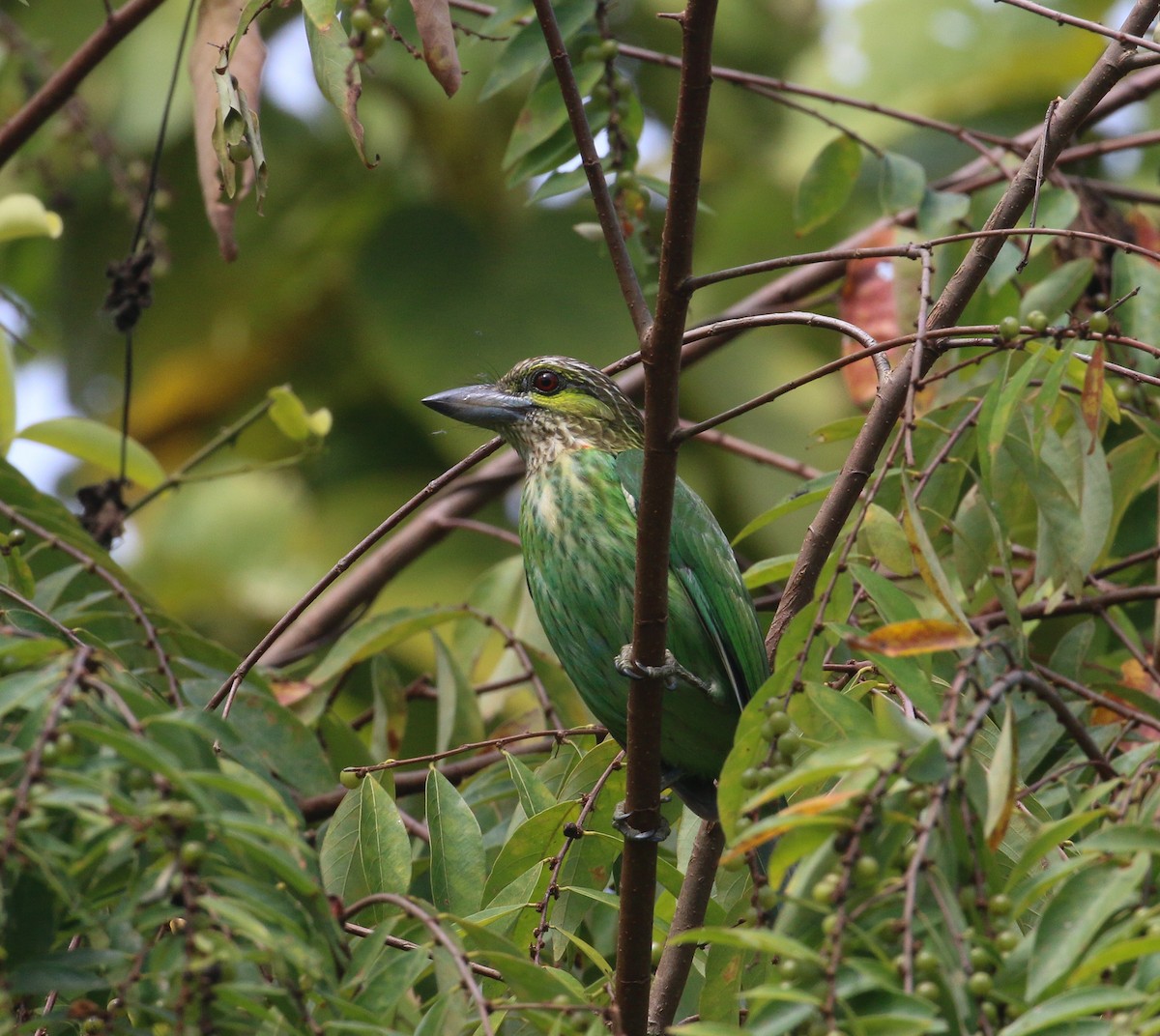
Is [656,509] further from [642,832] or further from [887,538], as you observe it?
[642,832]

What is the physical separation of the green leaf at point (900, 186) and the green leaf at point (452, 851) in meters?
2.21

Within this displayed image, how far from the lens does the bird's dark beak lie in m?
3.75

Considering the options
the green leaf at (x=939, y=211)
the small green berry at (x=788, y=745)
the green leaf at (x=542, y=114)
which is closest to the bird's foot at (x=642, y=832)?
the small green berry at (x=788, y=745)

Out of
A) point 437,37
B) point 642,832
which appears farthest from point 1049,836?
point 437,37

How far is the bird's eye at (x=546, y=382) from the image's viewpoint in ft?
12.8

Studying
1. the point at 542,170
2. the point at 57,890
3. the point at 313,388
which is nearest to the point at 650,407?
the point at 57,890

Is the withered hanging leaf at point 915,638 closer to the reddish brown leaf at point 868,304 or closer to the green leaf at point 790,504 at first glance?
the green leaf at point 790,504

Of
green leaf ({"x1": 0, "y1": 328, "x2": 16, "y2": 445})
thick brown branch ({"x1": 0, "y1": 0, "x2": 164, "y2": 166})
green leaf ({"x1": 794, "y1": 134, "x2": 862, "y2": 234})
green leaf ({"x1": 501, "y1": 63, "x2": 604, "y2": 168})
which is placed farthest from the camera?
green leaf ({"x1": 794, "y1": 134, "x2": 862, "y2": 234})

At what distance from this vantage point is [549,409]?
3809 millimetres

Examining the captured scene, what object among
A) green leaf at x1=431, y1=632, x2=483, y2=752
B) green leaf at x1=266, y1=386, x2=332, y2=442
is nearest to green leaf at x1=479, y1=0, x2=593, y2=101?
Result: green leaf at x1=266, y1=386, x2=332, y2=442

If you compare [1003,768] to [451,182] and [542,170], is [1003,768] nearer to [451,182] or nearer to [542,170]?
[542,170]

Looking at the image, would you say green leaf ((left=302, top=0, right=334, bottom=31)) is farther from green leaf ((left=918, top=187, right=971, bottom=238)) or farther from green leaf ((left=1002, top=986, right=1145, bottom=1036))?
green leaf ((left=918, top=187, right=971, bottom=238))

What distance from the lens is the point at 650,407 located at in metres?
2.27

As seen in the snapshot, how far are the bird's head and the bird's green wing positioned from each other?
37cm
